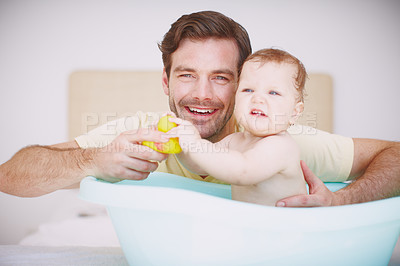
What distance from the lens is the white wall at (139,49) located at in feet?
7.29

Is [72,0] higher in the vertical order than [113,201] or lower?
higher

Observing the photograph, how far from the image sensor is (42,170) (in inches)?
42.7

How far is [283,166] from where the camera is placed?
0.82m

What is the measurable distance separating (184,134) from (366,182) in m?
0.59

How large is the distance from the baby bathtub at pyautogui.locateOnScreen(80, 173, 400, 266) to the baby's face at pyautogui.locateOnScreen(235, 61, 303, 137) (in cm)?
31

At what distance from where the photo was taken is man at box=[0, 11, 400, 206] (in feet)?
3.47

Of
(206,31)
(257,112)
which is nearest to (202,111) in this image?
(206,31)

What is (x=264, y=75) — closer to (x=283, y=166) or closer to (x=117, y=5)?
(x=283, y=166)

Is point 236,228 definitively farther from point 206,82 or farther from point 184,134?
point 206,82

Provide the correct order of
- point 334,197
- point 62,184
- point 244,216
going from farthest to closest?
point 62,184
point 334,197
point 244,216

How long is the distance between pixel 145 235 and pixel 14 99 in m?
1.99

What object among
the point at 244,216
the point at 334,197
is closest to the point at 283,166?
the point at 334,197

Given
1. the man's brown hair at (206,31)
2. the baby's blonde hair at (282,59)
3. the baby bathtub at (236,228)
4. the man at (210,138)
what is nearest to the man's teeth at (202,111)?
the man at (210,138)

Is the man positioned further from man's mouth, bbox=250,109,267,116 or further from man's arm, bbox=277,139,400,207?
man's mouth, bbox=250,109,267,116
